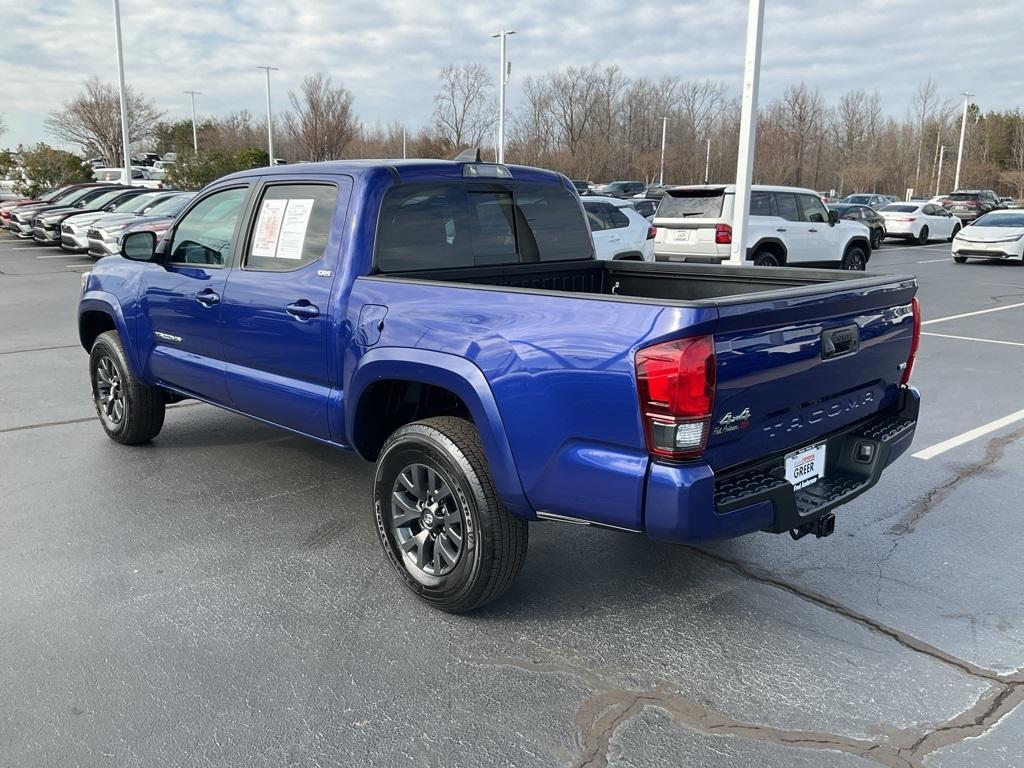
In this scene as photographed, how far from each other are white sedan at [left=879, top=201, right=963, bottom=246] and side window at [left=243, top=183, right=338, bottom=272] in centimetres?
2858

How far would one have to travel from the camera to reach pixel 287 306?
13.9 ft

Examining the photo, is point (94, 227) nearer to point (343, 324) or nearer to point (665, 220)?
point (665, 220)

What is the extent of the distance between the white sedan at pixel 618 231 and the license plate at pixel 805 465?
10.8 m

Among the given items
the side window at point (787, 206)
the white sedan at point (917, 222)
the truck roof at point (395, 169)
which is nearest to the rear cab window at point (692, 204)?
the side window at point (787, 206)

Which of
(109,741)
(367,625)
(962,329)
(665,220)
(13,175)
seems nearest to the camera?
(109,741)

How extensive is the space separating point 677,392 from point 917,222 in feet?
97.6

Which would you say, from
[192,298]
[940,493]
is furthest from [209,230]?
[940,493]

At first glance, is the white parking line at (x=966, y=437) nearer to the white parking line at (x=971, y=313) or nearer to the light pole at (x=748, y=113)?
the light pole at (x=748, y=113)

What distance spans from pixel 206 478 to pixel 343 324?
2.02 metres

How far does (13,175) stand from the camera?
37781 mm

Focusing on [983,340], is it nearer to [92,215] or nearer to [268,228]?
[268,228]

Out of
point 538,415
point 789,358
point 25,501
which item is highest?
point 789,358

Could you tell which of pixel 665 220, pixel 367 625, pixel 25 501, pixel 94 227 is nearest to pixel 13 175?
pixel 94 227

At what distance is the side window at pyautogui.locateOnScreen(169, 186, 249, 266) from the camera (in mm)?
4859
